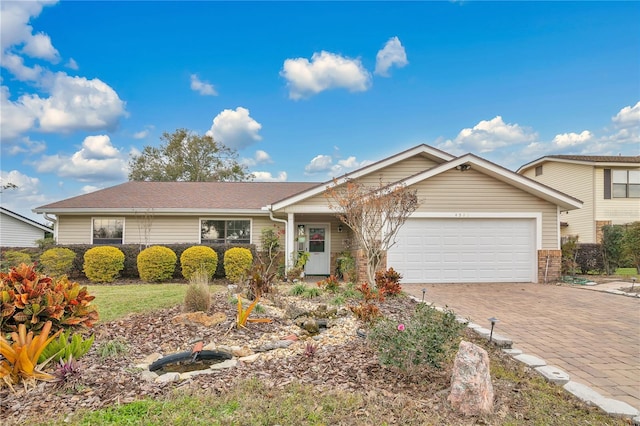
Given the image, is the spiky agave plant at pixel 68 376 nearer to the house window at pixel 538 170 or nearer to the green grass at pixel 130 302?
the green grass at pixel 130 302

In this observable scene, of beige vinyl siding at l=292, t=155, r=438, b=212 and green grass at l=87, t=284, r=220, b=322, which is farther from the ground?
beige vinyl siding at l=292, t=155, r=438, b=212

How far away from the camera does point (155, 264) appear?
12062 mm

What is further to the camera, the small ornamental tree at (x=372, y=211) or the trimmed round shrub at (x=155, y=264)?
the trimmed round shrub at (x=155, y=264)

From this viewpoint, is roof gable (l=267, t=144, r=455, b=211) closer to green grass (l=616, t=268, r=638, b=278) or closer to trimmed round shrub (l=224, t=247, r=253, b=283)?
trimmed round shrub (l=224, t=247, r=253, b=283)

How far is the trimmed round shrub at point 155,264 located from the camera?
1205 cm

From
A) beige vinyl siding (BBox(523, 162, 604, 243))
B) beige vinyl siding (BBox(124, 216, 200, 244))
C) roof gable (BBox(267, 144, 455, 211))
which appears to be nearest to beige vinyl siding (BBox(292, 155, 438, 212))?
roof gable (BBox(267, 144, 455, 211))

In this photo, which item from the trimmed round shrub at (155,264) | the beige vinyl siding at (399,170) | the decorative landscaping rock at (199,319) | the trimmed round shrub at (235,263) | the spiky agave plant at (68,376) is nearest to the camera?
the spiky agave plant at (68,376)

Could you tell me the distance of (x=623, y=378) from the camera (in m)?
4.10

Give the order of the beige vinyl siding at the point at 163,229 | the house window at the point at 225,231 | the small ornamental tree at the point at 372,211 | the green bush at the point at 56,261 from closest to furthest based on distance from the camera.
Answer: the small ornamental tree at the point at 372,211 → the green bush at the point at 56,261 → the beige vinyl siding at the point at 163,229 → the house window at the point at 225,231

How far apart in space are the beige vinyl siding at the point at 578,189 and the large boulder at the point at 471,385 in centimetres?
1998

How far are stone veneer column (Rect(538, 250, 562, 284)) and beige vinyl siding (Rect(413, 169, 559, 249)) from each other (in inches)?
11.3

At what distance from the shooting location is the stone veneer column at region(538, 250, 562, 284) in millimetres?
11961

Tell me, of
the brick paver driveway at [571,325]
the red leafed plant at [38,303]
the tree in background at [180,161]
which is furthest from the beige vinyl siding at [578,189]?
the tree in background at [180,161]

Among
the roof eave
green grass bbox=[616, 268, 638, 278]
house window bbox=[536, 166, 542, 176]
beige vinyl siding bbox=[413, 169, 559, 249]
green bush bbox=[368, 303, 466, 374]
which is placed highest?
house window bbox=[536, 166, 542, 176]
